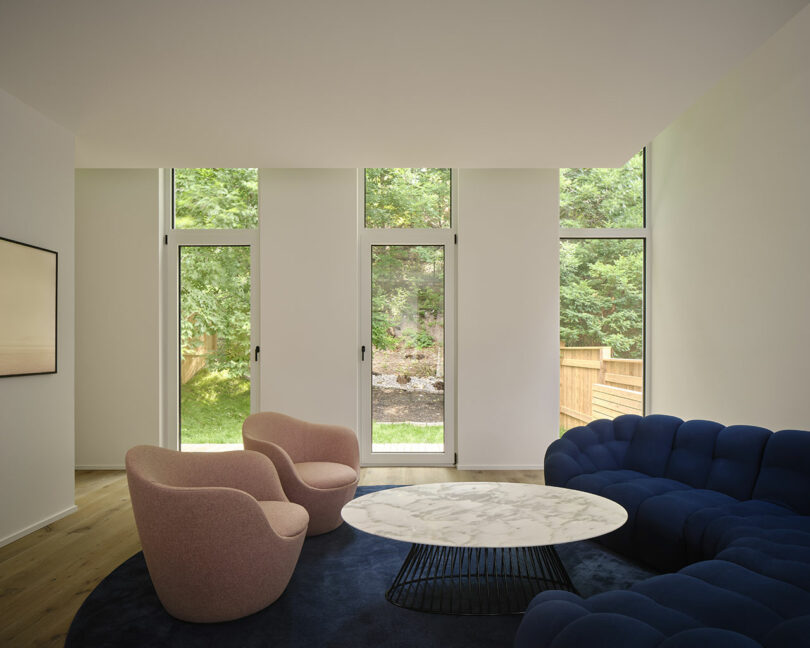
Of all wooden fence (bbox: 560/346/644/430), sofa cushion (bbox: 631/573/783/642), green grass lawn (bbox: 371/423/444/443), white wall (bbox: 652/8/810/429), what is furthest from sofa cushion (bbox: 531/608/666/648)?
wooden fence (bbox: 560/346/644/430)

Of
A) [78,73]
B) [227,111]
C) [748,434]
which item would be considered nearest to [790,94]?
[748,434]

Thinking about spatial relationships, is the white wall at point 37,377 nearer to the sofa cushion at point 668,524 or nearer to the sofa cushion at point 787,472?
the sofa cushion at point 668,524

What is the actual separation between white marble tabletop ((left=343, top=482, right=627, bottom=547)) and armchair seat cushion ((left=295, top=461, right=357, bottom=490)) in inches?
27.8

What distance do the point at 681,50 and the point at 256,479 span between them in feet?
10.4

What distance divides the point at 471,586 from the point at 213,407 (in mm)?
3674

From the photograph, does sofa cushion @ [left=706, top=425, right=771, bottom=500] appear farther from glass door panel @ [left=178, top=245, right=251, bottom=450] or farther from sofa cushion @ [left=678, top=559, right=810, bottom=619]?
glass door panel @ [left=178, top=245, right=251, bottom=450]

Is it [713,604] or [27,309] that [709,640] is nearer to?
[713,604]

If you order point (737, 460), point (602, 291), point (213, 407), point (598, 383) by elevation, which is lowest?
point (213, 407)

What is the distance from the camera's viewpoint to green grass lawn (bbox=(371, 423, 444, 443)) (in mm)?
5617

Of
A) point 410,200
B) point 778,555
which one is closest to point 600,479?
point 778,555

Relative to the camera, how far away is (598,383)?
5750 millimetres

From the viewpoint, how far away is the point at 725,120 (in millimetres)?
4484

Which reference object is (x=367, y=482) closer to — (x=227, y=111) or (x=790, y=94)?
(x=227, y=111)

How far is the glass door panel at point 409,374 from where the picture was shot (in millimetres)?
5621
